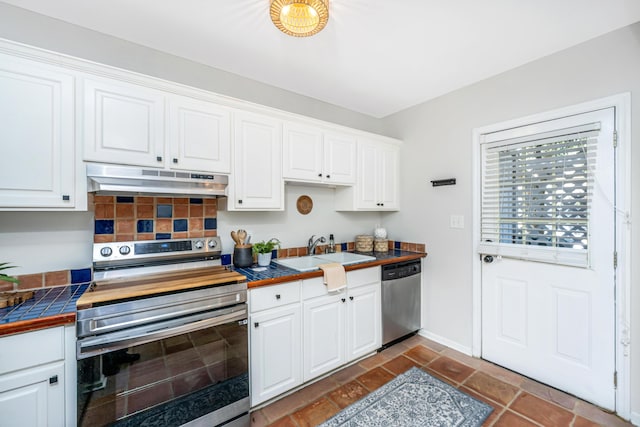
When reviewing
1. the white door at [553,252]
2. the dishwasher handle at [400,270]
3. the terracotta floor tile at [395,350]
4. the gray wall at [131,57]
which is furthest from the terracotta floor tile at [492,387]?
the gray wall at [131,57]

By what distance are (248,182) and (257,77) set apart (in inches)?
41.1

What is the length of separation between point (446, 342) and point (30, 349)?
3067 mm

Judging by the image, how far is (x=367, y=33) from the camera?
1821mm

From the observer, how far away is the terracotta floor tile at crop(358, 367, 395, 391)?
209 centimetres

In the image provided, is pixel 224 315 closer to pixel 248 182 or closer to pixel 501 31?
pixel 248 182

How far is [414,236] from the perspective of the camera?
303 cm

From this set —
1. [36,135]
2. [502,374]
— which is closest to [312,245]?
[502,374]

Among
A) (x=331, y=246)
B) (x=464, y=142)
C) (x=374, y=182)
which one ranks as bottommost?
(x=331, y=246)

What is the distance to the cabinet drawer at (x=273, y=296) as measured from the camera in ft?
5.83

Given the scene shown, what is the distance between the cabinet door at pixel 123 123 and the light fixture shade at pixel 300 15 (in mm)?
906

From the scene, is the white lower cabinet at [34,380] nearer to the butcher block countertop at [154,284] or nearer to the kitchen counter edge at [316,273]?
the butcher block countertop at [154,284]

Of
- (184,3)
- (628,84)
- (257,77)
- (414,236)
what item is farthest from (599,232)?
(184,3)

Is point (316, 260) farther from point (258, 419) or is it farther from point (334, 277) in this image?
point (258, 419)

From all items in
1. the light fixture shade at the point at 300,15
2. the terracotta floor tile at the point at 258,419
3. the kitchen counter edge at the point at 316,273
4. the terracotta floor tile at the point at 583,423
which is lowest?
the terracotta floor tile at the point at 258,419
